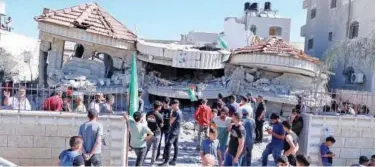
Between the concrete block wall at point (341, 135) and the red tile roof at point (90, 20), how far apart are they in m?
8.84

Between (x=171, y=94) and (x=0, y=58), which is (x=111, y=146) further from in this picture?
(x=0, y=58)

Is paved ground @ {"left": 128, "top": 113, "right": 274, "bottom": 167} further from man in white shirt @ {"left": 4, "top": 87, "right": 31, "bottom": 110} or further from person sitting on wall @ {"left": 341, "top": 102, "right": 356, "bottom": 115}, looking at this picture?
man in white shirt @ {"left": 4, "top": 87, "right": 31, "bottom": 110}

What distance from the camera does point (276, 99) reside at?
45.1ft

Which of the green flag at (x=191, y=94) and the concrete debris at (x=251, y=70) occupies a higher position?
the concrete debris at (x=251, y=70)

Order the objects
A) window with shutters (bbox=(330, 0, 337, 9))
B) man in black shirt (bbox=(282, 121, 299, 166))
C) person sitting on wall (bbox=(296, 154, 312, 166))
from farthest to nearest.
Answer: window with shutters (bbox=(330, 0, 337, 9)) → man in black shirt (bbox=(282, 121, 299, 166)) → person sitting on wall (bbox=(296, 154, 312, 166))

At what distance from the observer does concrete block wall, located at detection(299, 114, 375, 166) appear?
26.7 ft

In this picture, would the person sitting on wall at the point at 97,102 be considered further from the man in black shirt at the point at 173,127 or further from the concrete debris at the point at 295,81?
the concrete debris at the point at 295,81

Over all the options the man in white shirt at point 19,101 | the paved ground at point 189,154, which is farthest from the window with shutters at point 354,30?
the man in white shirt at point 19,101

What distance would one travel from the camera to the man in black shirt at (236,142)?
617 cm

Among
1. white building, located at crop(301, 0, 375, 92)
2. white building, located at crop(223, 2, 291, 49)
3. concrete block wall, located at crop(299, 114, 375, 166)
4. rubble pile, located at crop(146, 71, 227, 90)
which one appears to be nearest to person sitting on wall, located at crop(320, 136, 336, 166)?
concrete block wall, located at crop(299, 114, 375, 166)

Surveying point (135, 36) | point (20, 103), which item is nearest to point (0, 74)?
point (135, 36)

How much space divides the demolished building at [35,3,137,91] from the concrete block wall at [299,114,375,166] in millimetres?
8079

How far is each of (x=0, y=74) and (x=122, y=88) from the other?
1201 cm

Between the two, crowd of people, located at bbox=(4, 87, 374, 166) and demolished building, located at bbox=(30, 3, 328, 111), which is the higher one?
demolished building, located at bbox=(30, 3, 328, 111)
